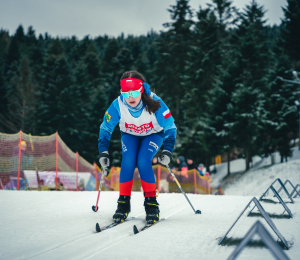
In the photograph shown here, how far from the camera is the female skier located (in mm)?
3775

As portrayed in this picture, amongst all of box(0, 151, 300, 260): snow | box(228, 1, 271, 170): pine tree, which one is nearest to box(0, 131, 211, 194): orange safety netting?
Result: box(0, 151, 300, 260): snow

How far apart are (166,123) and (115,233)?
160cm

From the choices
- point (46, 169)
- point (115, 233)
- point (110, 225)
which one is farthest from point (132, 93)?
point (46, 169)

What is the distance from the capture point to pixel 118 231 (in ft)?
9.78

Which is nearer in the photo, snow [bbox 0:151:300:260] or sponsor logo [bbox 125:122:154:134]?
snow [bbox 0:151:300:260]

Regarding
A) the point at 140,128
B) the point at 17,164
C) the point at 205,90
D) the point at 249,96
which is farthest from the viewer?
the point at 205,90

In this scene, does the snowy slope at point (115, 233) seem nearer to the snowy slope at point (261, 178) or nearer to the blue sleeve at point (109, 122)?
the blue sleeve at point (109, 122)

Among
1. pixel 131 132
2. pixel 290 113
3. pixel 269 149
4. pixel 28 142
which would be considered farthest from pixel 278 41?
pixel 131 132

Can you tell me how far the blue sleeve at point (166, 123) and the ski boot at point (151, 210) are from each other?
68 centimetres

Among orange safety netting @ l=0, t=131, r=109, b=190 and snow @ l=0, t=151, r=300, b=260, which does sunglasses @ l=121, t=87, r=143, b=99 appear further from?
orange safety netting @ l=0, t=131, r=109, b=190

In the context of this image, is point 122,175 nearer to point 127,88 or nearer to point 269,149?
point 127,88

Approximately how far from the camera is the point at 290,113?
25797mm

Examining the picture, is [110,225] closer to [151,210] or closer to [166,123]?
[151,210]

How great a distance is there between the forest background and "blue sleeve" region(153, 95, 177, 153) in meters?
20.4
